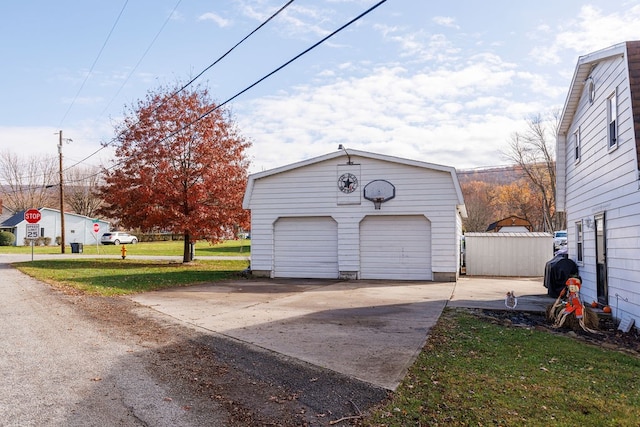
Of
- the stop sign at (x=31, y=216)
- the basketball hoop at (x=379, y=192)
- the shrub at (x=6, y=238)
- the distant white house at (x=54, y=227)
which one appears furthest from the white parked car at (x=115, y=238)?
the basketball hoop at (x=379, y=192)

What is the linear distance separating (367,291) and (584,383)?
837cm

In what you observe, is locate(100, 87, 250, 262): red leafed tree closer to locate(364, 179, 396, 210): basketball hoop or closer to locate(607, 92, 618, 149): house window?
locate(364, 179, 396, 210): basketball hoop

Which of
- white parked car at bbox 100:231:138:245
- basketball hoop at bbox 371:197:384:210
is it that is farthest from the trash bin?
white parked car at bbox 100:231:138:245

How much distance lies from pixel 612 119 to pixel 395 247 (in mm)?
7770

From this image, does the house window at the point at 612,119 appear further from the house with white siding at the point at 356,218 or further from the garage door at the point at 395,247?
the garage door at the point at 395,247

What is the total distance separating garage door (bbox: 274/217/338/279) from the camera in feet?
55.3

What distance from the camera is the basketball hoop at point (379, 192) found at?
16094mm

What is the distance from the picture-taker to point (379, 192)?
53.0ft

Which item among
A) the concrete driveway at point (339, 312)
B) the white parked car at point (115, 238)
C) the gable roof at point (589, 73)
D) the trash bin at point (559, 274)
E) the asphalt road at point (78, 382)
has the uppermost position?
the gable roof at point (589, 73)

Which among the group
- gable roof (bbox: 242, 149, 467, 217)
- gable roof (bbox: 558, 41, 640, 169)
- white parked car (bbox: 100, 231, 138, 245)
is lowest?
white parked car (bbox: 100, 231, 138, 245)

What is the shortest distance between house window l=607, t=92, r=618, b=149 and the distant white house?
49969 millimetres

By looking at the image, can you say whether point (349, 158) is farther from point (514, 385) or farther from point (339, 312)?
point (514, 385)

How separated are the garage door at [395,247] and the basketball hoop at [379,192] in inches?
24.1

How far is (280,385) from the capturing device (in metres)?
5.18
